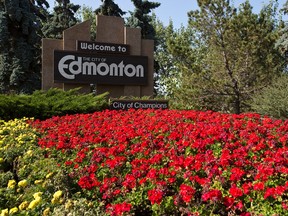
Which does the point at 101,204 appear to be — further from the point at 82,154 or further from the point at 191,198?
the point at 82,154

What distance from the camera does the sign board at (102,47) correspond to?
13.9 meters

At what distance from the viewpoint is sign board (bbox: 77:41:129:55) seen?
13891 mm

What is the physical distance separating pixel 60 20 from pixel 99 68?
1366 centimetres

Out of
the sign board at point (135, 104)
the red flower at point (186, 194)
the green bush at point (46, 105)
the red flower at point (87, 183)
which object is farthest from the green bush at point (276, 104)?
the red flower at point (186, 194)

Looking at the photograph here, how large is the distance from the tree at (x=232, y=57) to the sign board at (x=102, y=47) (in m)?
3.38

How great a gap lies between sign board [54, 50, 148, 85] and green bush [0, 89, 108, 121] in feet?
6.49

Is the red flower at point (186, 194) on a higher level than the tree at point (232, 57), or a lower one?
lower

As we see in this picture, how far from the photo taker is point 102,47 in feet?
46.6

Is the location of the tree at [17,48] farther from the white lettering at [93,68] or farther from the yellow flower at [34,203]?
the yellow flower at [34,203]

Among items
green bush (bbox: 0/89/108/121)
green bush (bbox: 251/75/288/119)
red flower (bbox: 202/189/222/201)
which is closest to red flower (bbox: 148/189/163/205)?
red flower (bbox: 202/189/222/201)

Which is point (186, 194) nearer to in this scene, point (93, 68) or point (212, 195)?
point (212, 195)

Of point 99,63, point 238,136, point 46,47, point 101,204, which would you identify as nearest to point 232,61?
point 99,63

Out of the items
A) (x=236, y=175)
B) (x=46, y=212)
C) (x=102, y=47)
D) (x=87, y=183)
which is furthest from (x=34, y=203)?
(x=102, y=47)

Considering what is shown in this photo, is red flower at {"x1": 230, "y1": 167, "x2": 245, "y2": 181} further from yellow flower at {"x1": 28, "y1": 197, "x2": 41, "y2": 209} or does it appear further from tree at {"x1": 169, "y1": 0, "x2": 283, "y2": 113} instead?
tree at {"x1": 169, "y1": 0, "x2": 283, "y2": 113}
